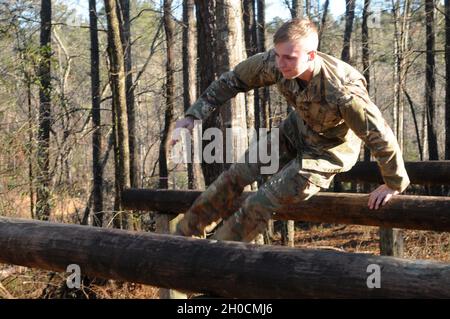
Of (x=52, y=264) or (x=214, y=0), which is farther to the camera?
(x=214, y=0)

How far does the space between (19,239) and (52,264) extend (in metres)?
0.27

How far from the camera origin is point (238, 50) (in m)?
5.85

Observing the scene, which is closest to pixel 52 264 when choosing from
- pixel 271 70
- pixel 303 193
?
pixel 303 193

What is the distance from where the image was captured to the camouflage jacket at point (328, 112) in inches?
130

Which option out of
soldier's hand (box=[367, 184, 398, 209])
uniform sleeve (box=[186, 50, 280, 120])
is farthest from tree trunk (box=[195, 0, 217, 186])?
soldier's hand (box=[367, 184, 398, 209])

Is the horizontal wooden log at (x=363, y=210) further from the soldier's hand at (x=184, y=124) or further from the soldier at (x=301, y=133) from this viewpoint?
the soldier's hand at (x=184, y=124)

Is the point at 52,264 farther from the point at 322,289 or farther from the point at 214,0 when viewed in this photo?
the point at 214,0

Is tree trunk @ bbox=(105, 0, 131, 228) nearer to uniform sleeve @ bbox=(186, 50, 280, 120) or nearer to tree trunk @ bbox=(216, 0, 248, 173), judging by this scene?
tree trunk @ bbox=(216, 0, 248, 173)

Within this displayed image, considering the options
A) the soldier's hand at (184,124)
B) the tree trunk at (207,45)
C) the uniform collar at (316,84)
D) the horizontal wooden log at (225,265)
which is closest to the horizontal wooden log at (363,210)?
the soldier's hand at (184,124)

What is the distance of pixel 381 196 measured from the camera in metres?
3.77

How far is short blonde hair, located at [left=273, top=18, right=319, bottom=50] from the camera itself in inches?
126

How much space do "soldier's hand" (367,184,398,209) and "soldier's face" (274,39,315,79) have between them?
992mm

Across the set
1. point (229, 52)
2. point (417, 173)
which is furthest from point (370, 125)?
point (229, 52)
